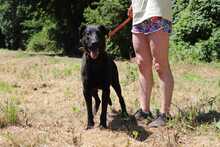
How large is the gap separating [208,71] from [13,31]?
33.6 m

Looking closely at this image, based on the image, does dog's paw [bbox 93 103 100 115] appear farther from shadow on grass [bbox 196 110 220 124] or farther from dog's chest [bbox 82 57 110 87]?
shadow on grass [bbox 196 110 220 124]

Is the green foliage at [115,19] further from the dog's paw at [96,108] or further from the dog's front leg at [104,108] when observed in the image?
the dog's front leg at [104,108]

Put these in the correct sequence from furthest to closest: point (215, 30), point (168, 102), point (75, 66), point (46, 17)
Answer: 1. point (46, 17)
2. point (215, 30)
3. point (75, 66)
4. point (168, 102)

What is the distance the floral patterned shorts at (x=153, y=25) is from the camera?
587cm

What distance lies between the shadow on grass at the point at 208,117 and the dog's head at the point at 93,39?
4.88 ft

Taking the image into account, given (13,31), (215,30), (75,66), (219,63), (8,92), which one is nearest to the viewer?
(8,92)

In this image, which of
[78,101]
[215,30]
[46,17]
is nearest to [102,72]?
[78,101]

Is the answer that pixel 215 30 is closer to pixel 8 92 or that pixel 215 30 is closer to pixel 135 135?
pixel 8 92

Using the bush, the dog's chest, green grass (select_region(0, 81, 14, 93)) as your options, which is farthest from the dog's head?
the bush

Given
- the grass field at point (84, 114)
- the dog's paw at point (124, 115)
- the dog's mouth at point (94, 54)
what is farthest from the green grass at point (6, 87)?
the dog's mouth at point (94, 54)

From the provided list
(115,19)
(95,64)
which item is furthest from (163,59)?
(115,19)

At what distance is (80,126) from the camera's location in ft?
20.6

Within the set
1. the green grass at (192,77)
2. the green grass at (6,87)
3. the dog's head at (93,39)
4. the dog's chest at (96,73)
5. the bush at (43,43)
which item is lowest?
the bush at (43,43)

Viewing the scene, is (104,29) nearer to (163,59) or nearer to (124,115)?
(163,59)
